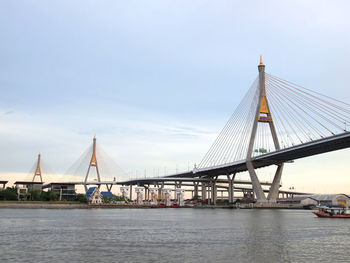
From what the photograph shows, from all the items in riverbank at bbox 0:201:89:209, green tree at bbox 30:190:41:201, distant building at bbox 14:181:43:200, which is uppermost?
distant building at bbox 14:181:43:200

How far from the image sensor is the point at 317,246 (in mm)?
26828

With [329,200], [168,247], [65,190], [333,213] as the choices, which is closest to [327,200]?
[329,200]

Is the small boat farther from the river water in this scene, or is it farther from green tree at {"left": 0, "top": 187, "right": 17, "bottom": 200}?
green tree at {"left": 0, "top": 187, "right": 17, "bottom": 200}

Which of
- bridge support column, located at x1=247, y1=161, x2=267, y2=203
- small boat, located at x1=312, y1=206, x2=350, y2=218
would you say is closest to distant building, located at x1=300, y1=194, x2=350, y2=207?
bridge support column, located at x1=247, y1=161, x2=267, y2=203

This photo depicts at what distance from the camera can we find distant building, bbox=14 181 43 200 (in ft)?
349

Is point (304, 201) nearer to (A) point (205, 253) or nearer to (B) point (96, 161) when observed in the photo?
(B) point (96, 161)

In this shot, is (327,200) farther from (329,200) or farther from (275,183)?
(275,183)

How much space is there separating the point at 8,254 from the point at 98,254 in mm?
4915

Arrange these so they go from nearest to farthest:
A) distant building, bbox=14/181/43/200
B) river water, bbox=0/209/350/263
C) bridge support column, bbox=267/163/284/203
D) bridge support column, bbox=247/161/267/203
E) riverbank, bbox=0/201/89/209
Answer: river water, bbox=0/209/350/263
bridge support column, bbox=247/161/267/203
bridge support column, bbox=267/163/284/203
riverbank, bbox=0/201/89/209
distant building, bbox=14/181/43/200

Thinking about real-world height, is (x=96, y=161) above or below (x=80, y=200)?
above

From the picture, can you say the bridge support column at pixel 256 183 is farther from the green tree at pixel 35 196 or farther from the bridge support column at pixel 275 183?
the green tree at pixel 35 196

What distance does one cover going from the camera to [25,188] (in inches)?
4343

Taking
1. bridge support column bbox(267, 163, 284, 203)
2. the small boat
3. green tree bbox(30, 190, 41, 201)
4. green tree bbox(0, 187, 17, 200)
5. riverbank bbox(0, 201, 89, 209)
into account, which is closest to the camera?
the small boat

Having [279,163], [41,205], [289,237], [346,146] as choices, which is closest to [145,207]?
[41,205]
